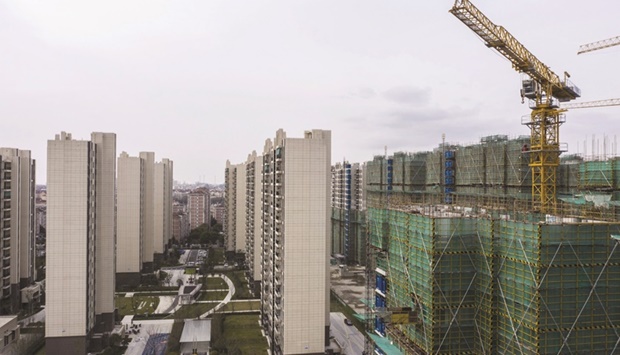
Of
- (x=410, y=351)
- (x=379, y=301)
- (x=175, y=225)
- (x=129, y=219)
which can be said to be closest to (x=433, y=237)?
(x=410, y=351)

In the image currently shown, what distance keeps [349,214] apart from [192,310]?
28067 millimetres

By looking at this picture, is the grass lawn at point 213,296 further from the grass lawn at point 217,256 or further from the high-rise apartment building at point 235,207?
the grass lawn at point 217,256

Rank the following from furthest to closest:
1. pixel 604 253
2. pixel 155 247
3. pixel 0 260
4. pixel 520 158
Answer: pixel 155 247 < pixel 0 260 < pixel 520 158 < pixel 604 253

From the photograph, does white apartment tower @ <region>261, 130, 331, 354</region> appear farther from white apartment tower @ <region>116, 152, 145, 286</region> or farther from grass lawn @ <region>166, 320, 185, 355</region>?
white apartment tower @ <region>116, 152, 145, 286</region>

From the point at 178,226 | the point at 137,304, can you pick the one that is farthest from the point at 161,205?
the point at 178,226

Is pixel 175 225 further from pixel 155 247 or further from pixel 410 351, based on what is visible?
pixel 410 351

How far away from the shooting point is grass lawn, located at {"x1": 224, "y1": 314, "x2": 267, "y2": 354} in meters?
33.4

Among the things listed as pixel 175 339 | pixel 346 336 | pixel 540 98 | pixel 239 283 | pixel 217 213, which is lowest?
pixel 346 336

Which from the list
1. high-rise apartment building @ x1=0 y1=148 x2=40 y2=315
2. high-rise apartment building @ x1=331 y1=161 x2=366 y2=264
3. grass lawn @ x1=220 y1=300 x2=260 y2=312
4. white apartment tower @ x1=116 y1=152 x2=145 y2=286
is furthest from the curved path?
high-rise apartment building @ x1=0 y1=148 x2=40 y2=315

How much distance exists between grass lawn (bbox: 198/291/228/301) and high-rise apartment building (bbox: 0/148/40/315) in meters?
16.0

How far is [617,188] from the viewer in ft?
91.7

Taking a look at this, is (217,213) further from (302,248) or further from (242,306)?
(302,248)

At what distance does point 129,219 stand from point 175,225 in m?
40.0

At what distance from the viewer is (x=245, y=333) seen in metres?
36.7
